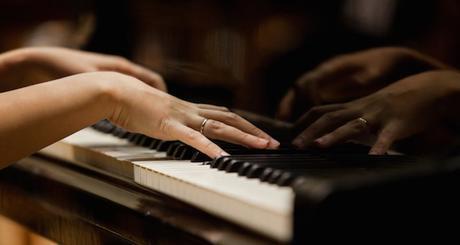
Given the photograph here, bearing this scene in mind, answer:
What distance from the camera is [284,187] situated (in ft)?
3.41

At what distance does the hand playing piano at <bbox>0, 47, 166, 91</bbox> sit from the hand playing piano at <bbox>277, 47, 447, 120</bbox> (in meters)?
0.45

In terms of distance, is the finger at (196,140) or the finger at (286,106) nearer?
the finger at (196,140)

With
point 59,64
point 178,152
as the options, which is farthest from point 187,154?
point 59,64

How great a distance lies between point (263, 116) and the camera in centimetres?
157

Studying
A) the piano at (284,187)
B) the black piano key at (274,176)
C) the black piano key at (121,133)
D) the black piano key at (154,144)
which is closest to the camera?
the piano at (284,187)

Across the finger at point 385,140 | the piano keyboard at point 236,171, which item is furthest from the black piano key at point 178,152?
the finger at point 385,140

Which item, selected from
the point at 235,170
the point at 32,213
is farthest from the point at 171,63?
the point at 235,170

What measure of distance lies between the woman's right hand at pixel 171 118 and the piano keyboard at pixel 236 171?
0.11ft

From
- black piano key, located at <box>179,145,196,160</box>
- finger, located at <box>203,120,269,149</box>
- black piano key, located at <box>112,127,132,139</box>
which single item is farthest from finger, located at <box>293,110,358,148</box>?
black piano key, located at <box>112,127,132,139</box>

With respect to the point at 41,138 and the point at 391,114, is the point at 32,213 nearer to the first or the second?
the point at 41,138

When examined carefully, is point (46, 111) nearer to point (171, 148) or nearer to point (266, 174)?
point (171, 148)

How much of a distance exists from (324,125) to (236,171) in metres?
0.27

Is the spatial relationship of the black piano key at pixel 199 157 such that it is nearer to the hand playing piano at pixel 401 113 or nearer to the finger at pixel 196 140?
the finger at pixel 196 140

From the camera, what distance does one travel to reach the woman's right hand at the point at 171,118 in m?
1.27
